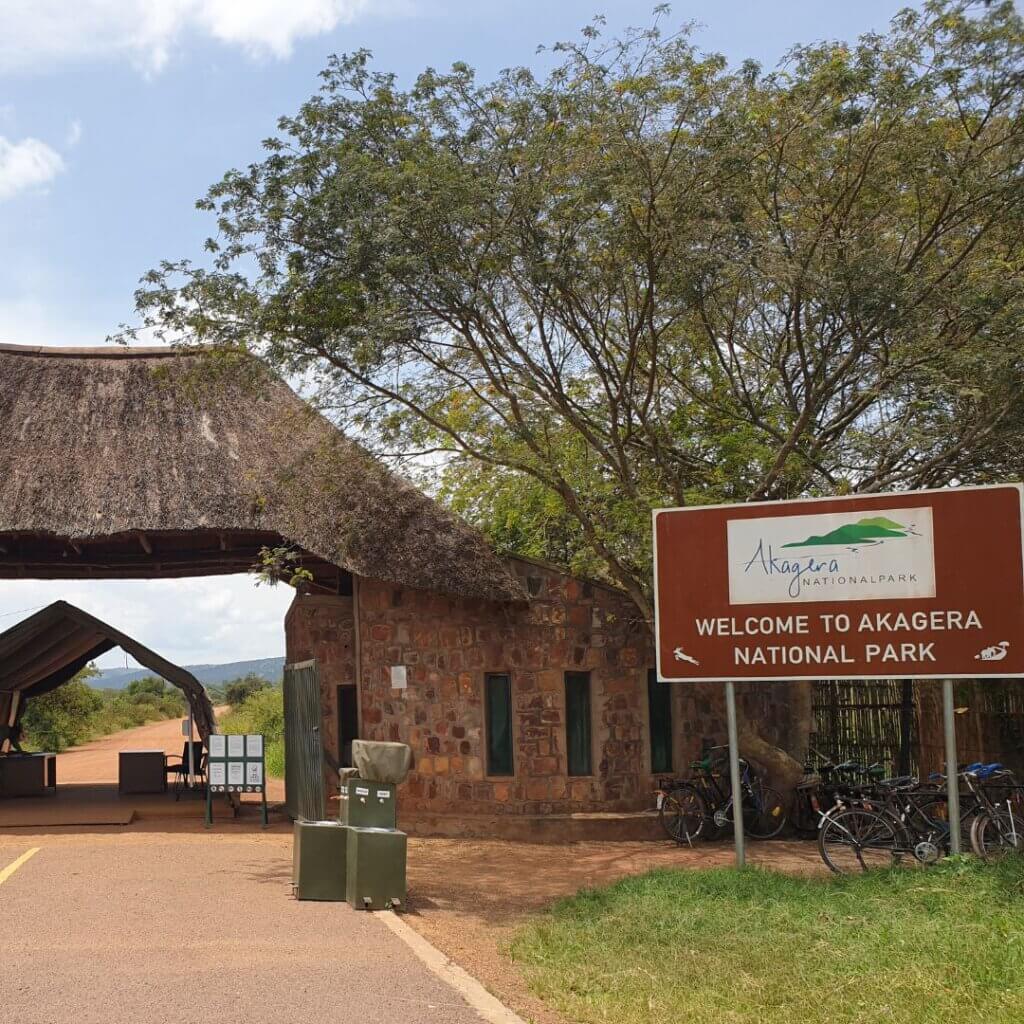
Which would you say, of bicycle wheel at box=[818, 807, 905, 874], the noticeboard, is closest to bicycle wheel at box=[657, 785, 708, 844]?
bicycle wheel at box=[818, 807, 905, 874]

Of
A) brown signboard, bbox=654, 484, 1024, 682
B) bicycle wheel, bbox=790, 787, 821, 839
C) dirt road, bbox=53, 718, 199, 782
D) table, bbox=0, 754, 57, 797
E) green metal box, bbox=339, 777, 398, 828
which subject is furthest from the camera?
dirt road, bbox=53, 718, 199, 782

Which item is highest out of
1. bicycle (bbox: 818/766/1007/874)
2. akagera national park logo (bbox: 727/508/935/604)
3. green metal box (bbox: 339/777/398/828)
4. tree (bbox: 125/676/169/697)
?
akagera national park logo (bbox: 727/508/935/604)

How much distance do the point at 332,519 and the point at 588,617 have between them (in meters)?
3.39

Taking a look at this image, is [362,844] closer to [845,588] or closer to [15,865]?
[15,865]

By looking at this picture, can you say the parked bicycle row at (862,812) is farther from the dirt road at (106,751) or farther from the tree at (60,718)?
the tree at (60,718)

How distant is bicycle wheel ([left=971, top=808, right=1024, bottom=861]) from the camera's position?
10.2m

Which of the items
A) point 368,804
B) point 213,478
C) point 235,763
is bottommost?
point 235,763

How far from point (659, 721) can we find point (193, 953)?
8856mm

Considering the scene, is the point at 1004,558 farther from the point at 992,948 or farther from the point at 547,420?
the point at 547,420

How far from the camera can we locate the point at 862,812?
10.9 m

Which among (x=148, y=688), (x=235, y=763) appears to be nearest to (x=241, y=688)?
(x=148, y=688)

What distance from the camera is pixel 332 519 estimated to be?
1485 cm

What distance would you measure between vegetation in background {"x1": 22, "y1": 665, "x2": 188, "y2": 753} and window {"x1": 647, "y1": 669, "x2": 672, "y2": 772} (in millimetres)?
19748

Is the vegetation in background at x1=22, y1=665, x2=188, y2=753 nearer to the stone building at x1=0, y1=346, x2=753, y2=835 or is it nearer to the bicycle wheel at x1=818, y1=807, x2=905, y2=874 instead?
the stone building at x1=0, y1=346, x2=753, y2=835
